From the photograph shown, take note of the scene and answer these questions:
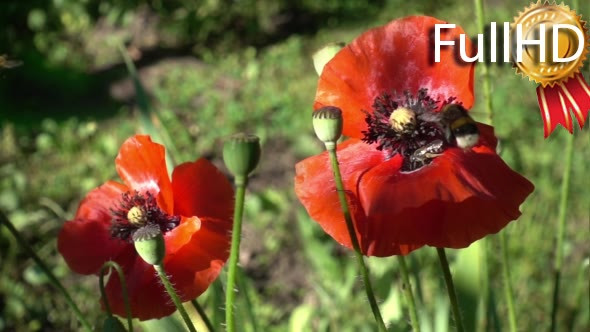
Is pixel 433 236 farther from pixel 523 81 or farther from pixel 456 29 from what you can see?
pixel 523 81

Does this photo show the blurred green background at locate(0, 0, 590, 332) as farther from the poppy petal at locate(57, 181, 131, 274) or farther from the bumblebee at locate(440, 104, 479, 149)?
the bumblebee at locate(440, 104, 479, 149)

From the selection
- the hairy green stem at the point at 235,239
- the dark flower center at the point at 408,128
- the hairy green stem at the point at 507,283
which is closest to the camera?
the hairy green stem at the point at 235,239

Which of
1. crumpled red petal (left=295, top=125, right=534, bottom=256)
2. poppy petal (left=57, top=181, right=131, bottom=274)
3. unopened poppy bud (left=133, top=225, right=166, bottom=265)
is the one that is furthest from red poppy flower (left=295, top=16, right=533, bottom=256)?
Answer: poppy petal (left=57, top=181, right=131, bottom=274)

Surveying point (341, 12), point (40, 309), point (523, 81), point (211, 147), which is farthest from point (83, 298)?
point (341, 12)

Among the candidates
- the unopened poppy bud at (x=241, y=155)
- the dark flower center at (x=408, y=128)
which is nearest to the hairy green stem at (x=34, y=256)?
the unopened poppy bud at (x=241, y=155)

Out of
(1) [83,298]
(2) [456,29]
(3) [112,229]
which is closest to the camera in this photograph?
(2) [456,29]

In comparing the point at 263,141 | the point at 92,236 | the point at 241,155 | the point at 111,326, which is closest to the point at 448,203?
the point at 241,155

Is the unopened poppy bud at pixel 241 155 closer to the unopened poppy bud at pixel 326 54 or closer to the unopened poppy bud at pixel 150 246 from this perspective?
the unopened poppy bud at pixel 150 246
